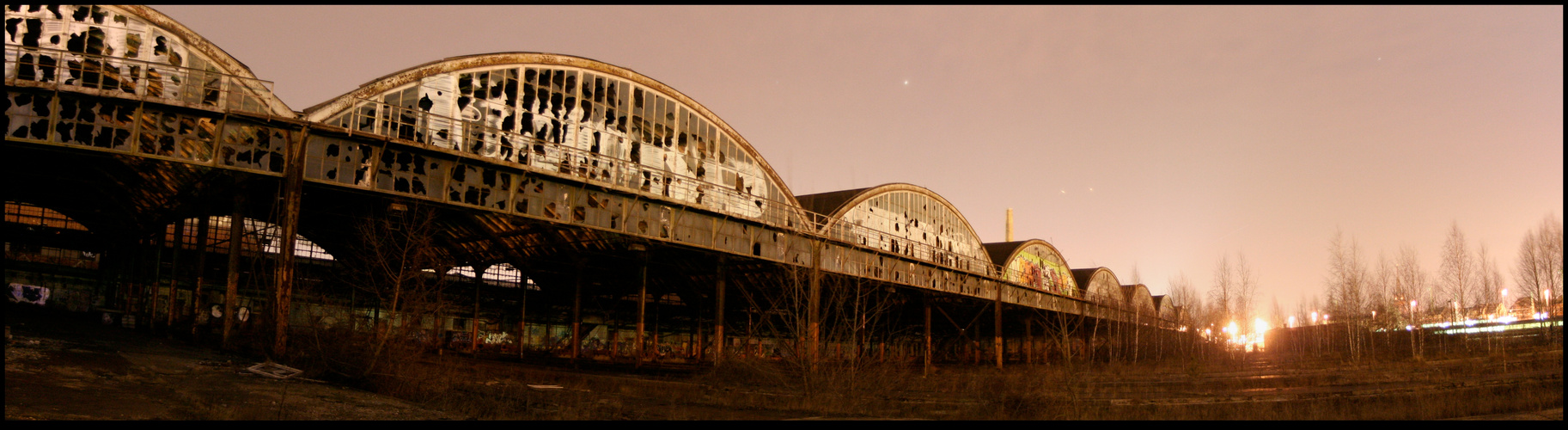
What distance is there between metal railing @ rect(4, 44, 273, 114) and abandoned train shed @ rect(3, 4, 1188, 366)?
74 millimetres

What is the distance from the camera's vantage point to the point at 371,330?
77.4ft

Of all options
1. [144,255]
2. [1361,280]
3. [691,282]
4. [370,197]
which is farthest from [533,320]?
[1361,280]

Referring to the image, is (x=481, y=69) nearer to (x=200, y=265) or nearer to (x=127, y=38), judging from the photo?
(x=127, y=38)

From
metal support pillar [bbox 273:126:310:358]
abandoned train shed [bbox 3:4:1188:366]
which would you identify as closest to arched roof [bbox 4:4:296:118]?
abandoned train shed [bbox 3:4:1188:366]

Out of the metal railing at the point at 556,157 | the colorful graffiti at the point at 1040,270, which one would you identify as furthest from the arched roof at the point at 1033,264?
the metal railing at the point at 556,157

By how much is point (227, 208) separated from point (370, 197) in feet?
31.3

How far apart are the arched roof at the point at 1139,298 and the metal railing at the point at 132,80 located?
235ft

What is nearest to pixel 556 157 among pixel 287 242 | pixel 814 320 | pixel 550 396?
pixel 287 242

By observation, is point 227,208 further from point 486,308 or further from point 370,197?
point 486,308

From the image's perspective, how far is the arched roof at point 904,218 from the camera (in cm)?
4609

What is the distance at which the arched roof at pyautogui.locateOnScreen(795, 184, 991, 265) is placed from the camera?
151ft

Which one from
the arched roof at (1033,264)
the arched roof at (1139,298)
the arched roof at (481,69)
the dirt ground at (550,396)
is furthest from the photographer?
the arched roof at (1139,298)

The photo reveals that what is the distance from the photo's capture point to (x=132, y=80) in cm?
2419

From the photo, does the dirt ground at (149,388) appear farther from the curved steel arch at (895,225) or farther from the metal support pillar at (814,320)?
the curved steel arch at (895,225)
